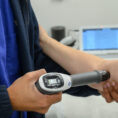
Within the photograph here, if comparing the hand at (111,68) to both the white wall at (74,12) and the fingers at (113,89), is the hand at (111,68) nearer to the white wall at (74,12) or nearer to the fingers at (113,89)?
the fingers at (113,89)

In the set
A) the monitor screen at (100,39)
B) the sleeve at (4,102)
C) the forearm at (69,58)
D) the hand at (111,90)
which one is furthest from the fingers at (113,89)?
the monitor screen at (100,39)

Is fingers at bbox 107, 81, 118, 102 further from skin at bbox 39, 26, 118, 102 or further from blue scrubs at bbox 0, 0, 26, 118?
blue scrubs at bbox 0, 0, 26, 118

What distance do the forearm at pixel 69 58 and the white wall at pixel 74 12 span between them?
0.86 meters

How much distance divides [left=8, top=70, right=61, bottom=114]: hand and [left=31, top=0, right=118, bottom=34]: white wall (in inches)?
46.8

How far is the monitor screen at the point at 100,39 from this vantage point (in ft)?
4.79

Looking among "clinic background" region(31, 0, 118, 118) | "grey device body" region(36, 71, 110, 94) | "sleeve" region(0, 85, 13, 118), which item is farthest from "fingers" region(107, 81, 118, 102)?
"clinic background" region(31, 0, 118, 118)

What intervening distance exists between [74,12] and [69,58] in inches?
36.4

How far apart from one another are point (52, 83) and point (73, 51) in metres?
0.39

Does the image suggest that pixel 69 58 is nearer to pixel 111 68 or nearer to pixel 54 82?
pixel 111 68

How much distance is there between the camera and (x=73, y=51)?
0.83 m

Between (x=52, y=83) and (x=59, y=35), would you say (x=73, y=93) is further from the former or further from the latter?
(x=59, y=35)

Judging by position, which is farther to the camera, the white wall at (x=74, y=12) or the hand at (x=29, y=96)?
the white wall at (x=74, y=12)

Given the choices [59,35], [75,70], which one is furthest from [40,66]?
[59,35]

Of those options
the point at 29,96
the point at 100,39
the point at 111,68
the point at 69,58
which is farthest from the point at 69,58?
the point at 100,39
